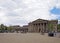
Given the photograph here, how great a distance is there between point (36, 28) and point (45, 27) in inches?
350

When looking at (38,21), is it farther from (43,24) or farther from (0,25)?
(0,25)

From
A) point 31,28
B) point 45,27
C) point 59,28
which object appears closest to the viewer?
point 59,28

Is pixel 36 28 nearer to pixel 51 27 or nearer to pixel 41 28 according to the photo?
pixel 41 28

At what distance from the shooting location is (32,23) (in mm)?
133250

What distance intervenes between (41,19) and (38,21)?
10.5 ft

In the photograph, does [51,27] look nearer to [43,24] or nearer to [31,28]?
[43,24]

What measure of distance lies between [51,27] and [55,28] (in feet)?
9.06

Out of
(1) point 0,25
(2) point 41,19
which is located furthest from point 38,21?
(1) point 0,25

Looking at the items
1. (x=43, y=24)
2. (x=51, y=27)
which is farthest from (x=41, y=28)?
(x=51, y=27)

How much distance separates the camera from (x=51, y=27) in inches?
3782

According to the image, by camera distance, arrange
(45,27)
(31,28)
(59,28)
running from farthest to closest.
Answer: (31,28), (45,27), (59,28)

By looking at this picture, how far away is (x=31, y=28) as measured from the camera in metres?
134

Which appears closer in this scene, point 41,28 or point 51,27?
point 51,27

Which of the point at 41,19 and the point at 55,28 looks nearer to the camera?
the point at 55,28
